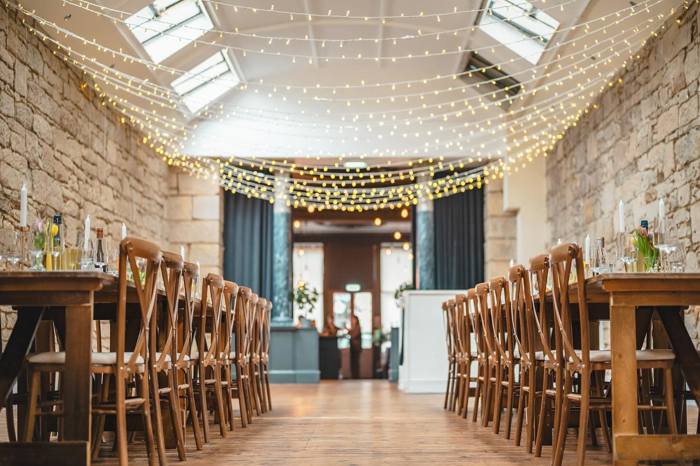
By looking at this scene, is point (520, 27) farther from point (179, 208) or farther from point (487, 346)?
point (179, 208)

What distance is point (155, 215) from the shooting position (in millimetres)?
11727

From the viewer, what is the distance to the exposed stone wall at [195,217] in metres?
→ 12.3

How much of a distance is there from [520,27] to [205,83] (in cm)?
372

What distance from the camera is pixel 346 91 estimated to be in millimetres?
11547

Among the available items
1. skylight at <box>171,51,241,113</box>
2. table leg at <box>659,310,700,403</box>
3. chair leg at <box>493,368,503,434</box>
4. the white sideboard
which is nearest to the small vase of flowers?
table leg at <box>659,310,700,403</box>

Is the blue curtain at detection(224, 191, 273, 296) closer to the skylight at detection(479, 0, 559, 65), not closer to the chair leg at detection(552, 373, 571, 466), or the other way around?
the skylight at detection(479, 0, 559, 65)

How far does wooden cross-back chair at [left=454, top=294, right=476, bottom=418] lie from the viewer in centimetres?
659

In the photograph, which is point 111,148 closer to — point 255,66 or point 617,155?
point 255,66

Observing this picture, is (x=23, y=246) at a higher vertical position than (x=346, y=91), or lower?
lower

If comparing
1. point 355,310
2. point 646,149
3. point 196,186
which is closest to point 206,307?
point 646,149

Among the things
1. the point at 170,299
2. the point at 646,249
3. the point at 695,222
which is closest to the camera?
the point at 170,299

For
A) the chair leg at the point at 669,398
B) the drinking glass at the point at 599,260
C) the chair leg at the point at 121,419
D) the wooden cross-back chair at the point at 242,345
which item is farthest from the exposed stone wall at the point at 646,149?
the chair leg at the point at 121,419

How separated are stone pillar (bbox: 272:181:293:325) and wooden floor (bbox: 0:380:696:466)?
5031 millimetres

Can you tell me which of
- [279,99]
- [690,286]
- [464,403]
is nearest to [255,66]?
[279,99]
